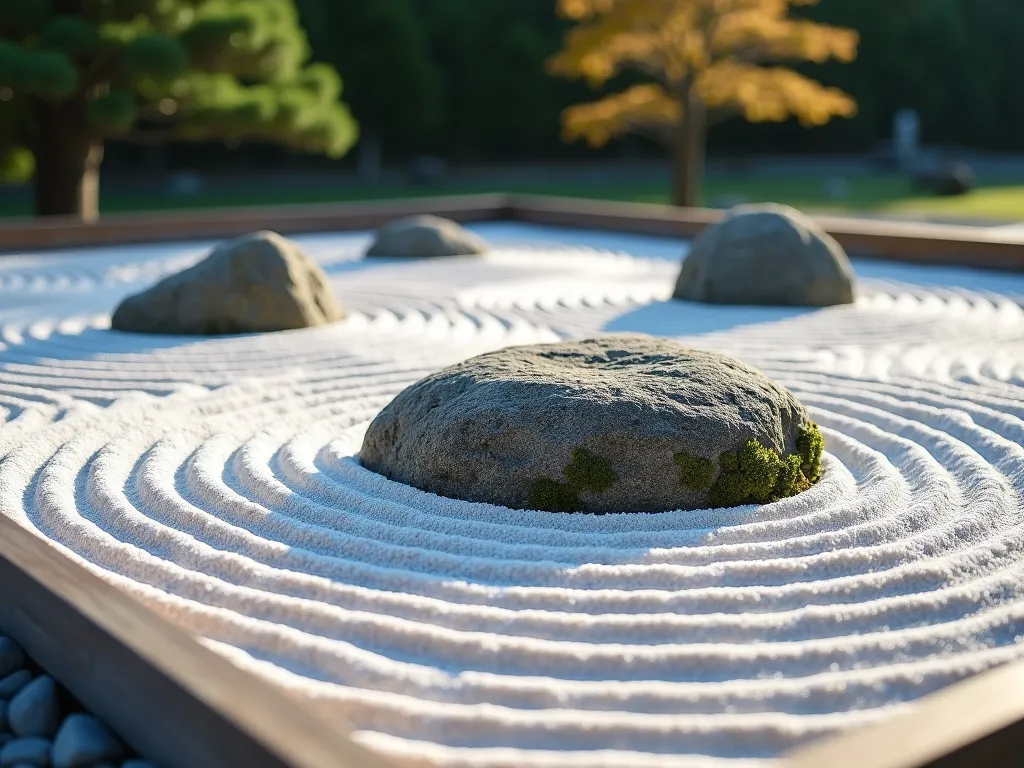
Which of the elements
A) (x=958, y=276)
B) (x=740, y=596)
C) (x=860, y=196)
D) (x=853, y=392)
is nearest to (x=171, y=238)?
(x=958, y=276)

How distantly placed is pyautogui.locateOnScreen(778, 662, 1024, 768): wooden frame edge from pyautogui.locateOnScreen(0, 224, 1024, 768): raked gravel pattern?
176mm

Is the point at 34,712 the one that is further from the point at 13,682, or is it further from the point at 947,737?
the point at 947,737

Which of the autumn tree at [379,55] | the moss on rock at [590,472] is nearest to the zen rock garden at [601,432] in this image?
the moss on rock at [590,472]

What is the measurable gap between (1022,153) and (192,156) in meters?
16.4

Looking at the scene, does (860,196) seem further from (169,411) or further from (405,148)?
(169,411)

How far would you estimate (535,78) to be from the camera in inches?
855

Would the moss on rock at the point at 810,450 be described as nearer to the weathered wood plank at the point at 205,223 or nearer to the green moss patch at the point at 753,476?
the green moss patch at the point at 753,476

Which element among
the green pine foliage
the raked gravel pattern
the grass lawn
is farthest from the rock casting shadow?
the grass lawn

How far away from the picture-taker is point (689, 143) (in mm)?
12375

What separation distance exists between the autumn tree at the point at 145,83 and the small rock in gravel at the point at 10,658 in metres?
7.56

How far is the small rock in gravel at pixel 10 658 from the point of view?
216cm

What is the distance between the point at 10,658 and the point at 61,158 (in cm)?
871

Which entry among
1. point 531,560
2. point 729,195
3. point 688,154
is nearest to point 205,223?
point 688,154

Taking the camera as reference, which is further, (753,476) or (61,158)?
(61,158)
